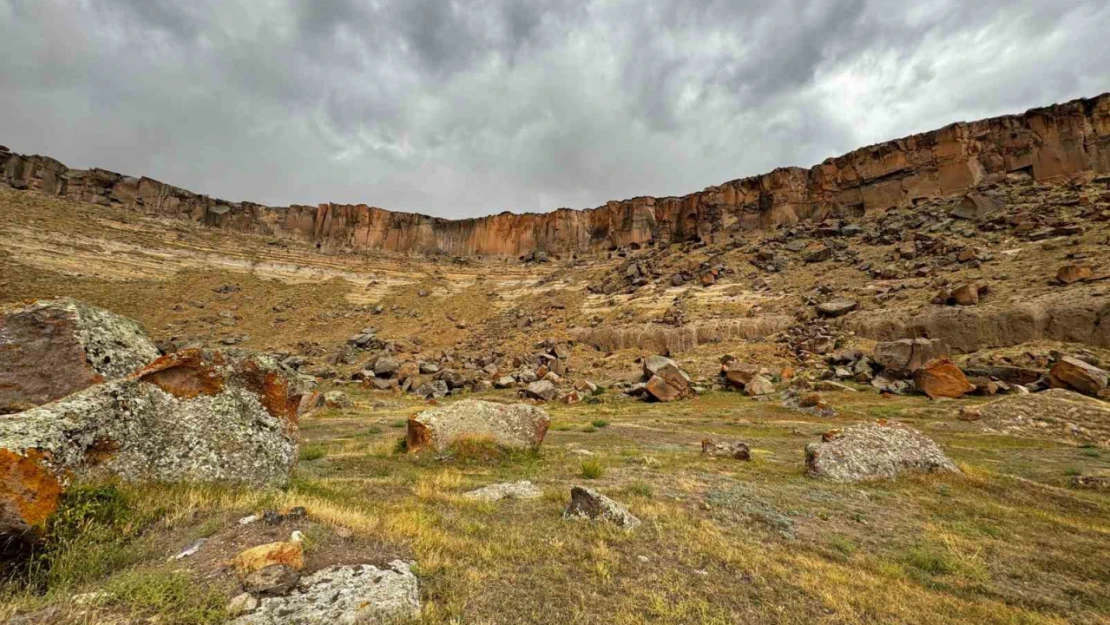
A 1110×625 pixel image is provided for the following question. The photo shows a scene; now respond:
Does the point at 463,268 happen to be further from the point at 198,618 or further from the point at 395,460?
the point at 198,618

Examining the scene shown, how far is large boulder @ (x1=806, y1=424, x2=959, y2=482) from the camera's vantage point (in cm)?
1007

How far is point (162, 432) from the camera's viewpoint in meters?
5.26

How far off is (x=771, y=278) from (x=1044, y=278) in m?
18.9

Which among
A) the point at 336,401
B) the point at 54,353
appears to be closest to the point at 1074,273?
the point at 336,401

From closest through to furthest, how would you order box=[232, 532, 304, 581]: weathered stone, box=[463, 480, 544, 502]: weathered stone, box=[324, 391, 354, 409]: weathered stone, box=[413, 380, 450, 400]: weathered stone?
1. box=[232, 532, 304, 581]: weathered stone
2. box=[463, 480, 544, 502]: weathered stone
3. box=[324, 391, 354, 409]: weathered stone
4. box=[413, 380, 450, 400]: weathered stone

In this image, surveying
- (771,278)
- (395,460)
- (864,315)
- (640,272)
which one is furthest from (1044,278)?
(395,460)

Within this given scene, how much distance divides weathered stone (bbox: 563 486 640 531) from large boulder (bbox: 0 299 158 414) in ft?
23.1

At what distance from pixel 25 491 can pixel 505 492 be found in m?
5.29

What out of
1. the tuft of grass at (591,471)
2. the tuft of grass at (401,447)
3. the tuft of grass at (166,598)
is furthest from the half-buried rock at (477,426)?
the tuft of grass at (166,598)

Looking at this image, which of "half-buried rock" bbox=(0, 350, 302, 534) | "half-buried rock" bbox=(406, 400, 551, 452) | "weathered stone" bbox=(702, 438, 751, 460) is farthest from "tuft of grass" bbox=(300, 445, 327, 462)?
"weathered stone" bbox=(702, 438, 751, 460)

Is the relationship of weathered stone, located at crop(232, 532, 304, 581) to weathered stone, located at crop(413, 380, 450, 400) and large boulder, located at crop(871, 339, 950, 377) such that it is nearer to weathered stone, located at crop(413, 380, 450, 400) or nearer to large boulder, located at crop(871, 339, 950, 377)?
weathered stone, located at crop(413, 380, 450, 400)

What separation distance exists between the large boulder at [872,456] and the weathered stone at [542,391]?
797 inches

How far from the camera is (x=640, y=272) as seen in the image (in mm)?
55281

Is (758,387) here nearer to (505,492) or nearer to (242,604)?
(505,492)
